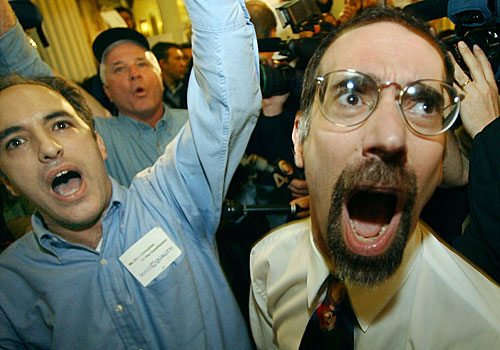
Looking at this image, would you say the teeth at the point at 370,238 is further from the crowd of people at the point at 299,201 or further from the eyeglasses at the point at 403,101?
the eyeglasses at the point at 403,101

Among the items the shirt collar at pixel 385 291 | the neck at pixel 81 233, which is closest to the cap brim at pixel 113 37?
the neck at pixel 81 233

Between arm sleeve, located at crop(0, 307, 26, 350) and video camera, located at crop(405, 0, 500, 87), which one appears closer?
video camera, located at crop(405, 0, 500, 87)

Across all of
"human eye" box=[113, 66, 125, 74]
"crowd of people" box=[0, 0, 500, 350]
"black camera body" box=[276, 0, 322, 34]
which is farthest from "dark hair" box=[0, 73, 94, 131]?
"black camera body" box=[276, 0, 322, 34]

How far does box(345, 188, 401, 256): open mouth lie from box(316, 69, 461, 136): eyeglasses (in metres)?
0.22

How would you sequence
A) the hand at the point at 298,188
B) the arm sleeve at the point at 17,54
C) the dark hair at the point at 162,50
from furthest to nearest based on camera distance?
1. the dark hair at the point at 162,50
2. the hand at the point at 298,188
3. the arm sleeve at the point at 17,54

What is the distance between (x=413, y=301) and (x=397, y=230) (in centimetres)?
28

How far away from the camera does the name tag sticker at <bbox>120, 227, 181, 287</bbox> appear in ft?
3.82

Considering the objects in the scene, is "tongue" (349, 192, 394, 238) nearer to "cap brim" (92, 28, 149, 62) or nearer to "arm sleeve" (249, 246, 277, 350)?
"arm sleeve" (249, 246, 277, 350)

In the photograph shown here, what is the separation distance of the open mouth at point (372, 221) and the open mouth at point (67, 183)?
114cm

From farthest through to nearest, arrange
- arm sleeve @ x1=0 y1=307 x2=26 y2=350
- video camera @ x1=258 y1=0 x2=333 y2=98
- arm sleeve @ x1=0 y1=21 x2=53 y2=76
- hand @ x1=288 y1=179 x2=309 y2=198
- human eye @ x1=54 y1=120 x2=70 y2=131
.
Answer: hand @ x1=288 y1=179 x2=309 y2=198 < arm sleeve @ x1=0 y1=21 x2=53 y2=76 < video camera @ x1=258 y1=0 x2=333 y2=98 < human eye @ x1=54 y1=120 x2=70 y2=131 < arm sleeve @ x1=0 y1=307 x2=26 y2=350

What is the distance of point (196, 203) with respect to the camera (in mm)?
1249

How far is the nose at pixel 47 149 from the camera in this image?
113 cm

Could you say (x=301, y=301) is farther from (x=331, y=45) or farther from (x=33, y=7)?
(x=33, y=7)

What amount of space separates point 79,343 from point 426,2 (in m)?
1.86
